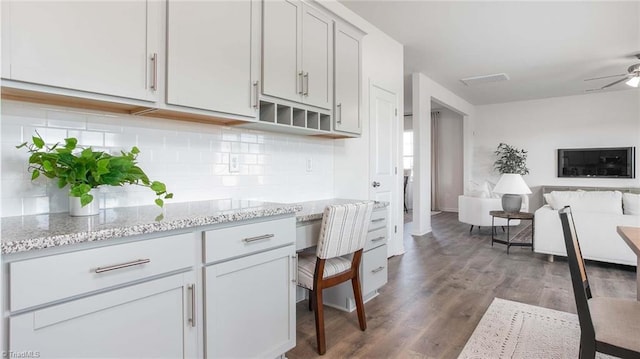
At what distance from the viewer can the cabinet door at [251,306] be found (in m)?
1.54

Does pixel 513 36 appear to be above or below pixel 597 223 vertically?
above

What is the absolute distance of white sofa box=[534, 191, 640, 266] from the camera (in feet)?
11.9

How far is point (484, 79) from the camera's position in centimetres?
591

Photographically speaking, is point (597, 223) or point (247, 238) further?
point (597, 223)

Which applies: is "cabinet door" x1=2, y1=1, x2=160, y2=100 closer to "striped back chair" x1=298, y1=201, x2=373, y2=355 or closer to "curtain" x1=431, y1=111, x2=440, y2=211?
"striped back chair" x1=298, y1=201, x2=373, y2=355

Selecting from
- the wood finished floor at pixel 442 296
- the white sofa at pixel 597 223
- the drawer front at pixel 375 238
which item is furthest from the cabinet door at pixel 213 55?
the white sofa at pixel 597 223

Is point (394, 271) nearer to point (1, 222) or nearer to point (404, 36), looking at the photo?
point (404, 36)

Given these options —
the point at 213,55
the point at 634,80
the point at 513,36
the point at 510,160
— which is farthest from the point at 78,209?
the point at 510,160

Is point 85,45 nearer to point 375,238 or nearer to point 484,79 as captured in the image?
point 375,238

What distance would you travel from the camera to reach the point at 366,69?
3.69 metres

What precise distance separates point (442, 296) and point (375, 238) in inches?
33.6

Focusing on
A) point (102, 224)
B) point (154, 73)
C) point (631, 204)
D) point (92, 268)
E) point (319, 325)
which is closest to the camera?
point (92, 268)

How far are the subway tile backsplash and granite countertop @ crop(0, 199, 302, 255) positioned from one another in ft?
0.38

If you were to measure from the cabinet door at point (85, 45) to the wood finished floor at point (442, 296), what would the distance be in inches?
68.3
